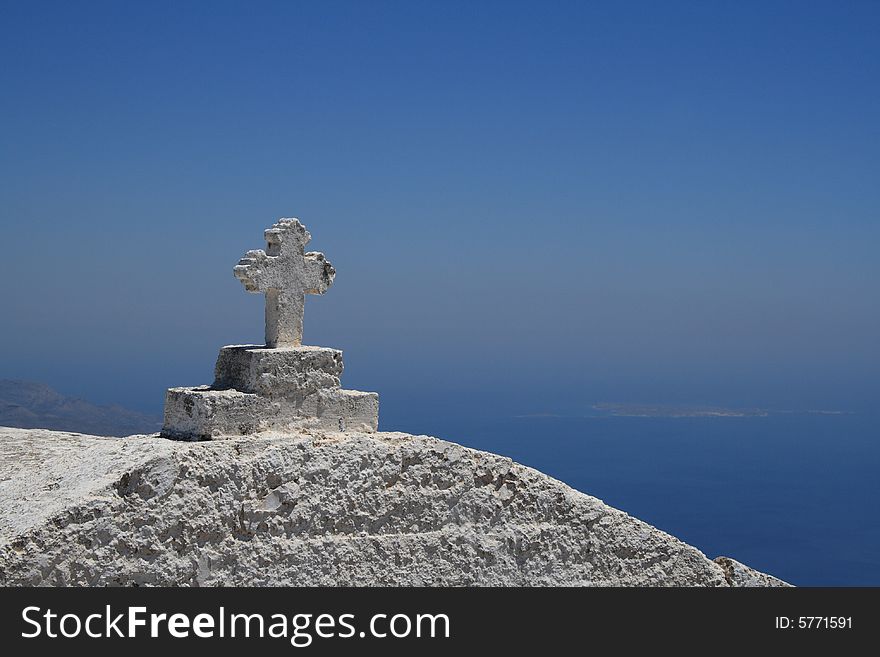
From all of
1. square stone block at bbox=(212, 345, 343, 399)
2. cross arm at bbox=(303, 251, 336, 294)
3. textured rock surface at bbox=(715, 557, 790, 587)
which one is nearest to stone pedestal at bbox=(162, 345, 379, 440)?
square stone block at bbox=(212, 345, 343, 399)

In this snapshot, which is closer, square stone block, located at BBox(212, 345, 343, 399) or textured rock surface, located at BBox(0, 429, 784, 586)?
textured rock surface, located at BBox(0, 429, 784, 586)

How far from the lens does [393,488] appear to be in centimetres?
1048

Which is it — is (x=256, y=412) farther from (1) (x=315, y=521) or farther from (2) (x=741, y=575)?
(2) (x=741, y=575)

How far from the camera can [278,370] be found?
1055cm

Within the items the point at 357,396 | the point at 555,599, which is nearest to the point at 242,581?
the point at 357,396

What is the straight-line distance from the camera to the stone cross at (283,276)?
1084 centimetres

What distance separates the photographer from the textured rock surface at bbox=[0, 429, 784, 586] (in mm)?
9234

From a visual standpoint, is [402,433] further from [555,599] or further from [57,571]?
[57,571]

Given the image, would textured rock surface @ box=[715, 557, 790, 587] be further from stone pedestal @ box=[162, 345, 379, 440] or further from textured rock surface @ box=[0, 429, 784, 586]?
stone pedestal @ box=[162, 345, 379, 440]

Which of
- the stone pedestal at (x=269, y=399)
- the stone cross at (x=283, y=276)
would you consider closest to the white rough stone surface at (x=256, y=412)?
the stone pedestal at (x=269, y=399)

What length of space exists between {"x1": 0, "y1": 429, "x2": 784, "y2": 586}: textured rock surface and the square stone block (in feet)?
1.65

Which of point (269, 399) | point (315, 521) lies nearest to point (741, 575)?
point (315, 521)

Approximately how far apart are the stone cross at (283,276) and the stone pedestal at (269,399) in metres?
Answer: 0.24

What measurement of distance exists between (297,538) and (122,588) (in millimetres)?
1575
